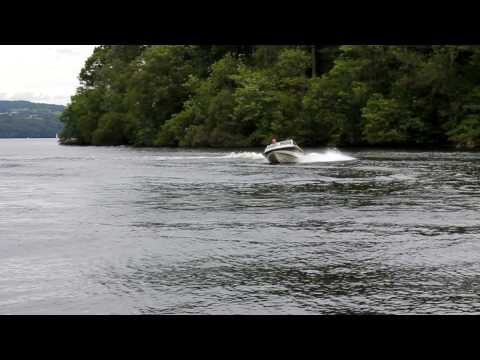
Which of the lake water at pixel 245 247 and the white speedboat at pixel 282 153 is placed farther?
the white speedboat at pixel 282 153

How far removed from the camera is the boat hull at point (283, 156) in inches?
1917

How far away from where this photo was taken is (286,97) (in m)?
82.3

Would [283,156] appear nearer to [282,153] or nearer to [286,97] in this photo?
[282,153]

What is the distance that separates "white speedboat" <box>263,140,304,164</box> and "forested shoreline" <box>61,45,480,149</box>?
11.8 metres

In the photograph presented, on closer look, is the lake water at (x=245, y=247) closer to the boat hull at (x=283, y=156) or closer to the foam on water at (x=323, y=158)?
the boat hull at (x=283, y=156)

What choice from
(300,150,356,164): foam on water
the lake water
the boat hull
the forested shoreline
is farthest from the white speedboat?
the lake water

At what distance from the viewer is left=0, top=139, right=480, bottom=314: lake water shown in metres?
11.2

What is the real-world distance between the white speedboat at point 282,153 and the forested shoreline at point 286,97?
38.7 feet

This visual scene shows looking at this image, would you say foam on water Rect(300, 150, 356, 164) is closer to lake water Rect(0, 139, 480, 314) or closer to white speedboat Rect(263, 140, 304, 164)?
white speedboat Rect(263, 140, 304, 164)

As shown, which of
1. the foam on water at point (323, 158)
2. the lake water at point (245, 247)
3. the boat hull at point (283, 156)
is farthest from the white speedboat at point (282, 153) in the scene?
the lake water at point (245, 247)

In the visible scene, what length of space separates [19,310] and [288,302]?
171 inches

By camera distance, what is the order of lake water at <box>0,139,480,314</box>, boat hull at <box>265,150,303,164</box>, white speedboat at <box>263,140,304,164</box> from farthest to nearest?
boat hull at <box>265,150,303,164</box> → white speedboat at <box>263,140,304,164</box> → lake water at <box>0,139,480,314</box>
